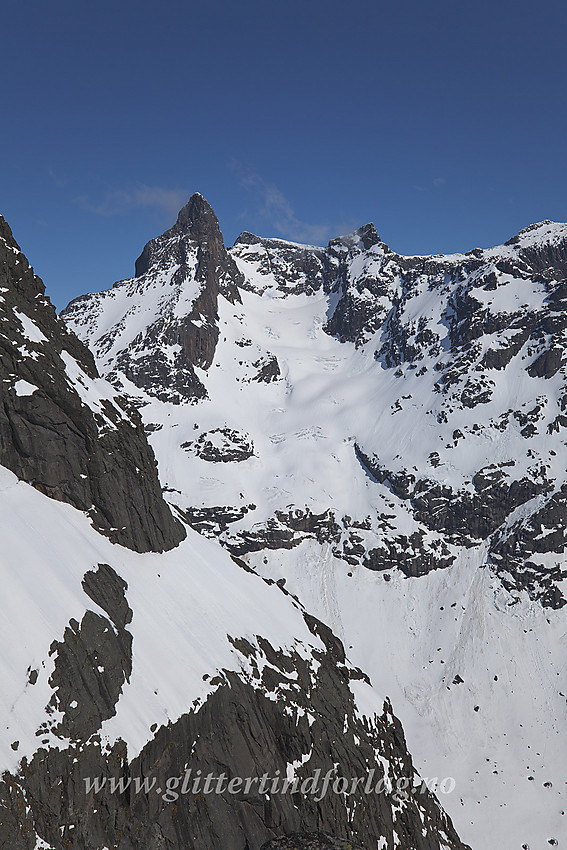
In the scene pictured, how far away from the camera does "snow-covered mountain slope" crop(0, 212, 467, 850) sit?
96.8ft

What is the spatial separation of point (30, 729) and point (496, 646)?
411 feet

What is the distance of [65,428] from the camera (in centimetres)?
4609

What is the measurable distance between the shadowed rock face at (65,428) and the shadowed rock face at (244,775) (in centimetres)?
808

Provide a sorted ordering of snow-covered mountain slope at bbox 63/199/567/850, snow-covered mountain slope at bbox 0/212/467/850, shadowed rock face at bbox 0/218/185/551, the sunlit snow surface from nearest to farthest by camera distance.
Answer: snow-covered mountain slope at bbox 0/212/467/850 < the sunlit snow surface < shadowed rock face at bbox 0/218/185/551 < snow-covered mountain slope at bbox 63/199/567/850

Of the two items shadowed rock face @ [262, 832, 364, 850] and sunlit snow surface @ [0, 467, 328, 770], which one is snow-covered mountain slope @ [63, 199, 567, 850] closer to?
sunlit snow surface @ [0, 467, 328, 770]

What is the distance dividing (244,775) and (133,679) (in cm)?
1038

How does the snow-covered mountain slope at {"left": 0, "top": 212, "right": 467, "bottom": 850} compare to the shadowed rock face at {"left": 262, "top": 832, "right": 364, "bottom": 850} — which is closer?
the snow-covered mountain slope at {"left": 0, "top": 212, "right": 467, "bottom": 850}

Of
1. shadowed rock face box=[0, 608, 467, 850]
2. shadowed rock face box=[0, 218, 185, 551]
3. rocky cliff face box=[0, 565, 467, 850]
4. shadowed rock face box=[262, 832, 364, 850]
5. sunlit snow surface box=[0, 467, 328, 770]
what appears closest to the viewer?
shadowed rock face box=[0, 608, 467, 850]

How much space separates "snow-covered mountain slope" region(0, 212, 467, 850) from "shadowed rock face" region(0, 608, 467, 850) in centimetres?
11

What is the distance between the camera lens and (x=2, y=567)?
34.4 meters

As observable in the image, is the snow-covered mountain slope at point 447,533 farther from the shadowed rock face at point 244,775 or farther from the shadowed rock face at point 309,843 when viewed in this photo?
the shadowed rock face at point 309,843

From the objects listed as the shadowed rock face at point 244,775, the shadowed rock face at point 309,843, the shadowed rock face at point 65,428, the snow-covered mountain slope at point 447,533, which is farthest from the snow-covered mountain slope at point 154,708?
the snow-covered mountain slope at point 447,533

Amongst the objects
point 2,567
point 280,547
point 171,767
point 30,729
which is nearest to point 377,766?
point 171,767

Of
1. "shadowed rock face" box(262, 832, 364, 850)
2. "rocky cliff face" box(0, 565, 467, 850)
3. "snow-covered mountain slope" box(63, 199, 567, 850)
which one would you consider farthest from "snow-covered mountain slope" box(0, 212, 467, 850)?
"snow-covered mountain slope" box(63, 199, 567, 850)
